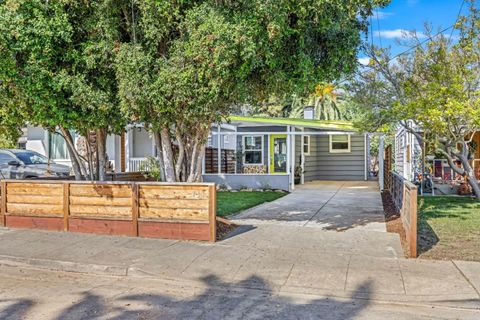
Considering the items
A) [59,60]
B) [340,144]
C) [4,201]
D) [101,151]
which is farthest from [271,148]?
[59,60]

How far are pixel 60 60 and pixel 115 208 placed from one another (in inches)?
114

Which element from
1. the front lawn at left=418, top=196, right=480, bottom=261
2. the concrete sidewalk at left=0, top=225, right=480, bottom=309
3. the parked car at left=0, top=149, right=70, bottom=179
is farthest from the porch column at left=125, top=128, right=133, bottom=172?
the front lawn at left=418, top=196, right=480, bottom=261

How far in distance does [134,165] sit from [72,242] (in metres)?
10.3

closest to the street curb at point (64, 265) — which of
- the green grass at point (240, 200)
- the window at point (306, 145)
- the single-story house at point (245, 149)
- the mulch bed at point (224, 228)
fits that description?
the mulch bed at point (224, 228)

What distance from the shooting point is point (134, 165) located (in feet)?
58.1

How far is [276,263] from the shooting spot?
20.8 ft

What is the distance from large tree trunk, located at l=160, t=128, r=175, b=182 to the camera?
862cm

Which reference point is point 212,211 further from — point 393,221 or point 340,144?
point 340,144

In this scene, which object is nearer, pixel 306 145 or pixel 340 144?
pixel 306 145

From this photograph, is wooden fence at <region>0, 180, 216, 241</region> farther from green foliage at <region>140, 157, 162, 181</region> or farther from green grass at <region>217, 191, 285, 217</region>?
green foliage at <region>140, 157, 162, 181</region>

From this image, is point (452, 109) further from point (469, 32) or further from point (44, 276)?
point (44, 276)

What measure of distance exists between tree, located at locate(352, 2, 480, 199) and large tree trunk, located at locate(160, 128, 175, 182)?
18.3ft

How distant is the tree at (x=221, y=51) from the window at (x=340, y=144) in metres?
14.0

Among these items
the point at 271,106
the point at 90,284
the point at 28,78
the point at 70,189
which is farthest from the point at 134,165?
the point at 271,106
